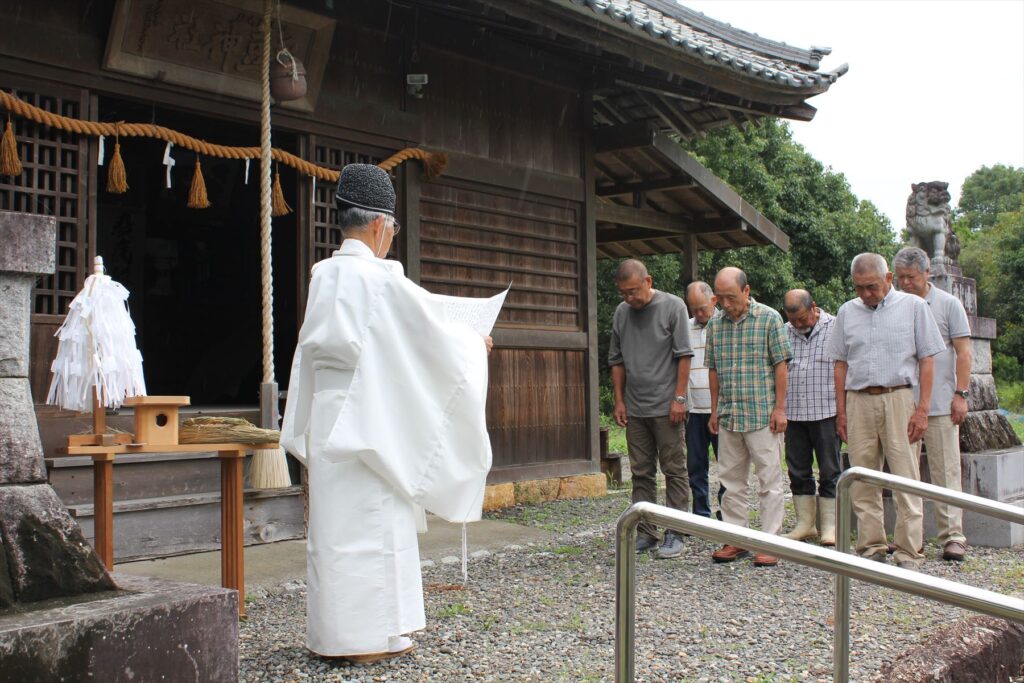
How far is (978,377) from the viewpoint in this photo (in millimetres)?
7434

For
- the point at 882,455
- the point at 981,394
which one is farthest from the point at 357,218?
the point at 981,394

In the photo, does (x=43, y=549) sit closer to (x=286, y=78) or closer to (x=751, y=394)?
(x=751, y=394)

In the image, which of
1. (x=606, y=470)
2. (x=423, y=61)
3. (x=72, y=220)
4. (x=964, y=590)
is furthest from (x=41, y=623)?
(x=606, y=470)

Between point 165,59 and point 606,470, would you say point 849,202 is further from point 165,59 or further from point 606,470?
point 165,59

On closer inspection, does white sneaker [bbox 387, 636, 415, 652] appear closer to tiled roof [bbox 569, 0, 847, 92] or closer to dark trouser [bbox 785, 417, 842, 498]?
dark trouser [bbox 785, 417, 842, 498]

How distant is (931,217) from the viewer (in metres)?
7.50

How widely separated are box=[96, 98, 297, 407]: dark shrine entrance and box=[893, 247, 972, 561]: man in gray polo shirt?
5.59 m

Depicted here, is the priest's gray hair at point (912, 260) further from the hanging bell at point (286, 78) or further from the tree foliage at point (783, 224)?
the tree foliage at point (783, 224)

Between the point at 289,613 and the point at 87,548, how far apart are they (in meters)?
2.04

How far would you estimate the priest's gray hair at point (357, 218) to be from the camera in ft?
12.6

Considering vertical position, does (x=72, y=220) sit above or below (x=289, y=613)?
above

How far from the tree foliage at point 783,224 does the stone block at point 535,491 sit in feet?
39.4

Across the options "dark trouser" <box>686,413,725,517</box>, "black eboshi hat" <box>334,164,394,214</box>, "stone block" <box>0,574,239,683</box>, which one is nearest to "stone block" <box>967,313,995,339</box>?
"dark trouser" <box>686,413,725,517</box>

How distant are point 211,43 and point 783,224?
19525mm
